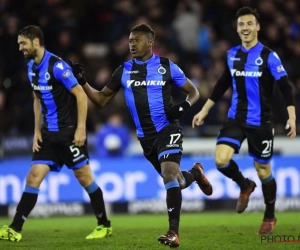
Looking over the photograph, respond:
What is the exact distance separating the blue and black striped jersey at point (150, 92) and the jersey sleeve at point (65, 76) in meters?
0.72

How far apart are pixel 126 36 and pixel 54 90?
728 centimetres

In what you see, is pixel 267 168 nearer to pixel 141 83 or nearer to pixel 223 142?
pixel 223 142

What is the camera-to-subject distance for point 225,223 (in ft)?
35.8

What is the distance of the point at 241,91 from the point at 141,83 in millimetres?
1390

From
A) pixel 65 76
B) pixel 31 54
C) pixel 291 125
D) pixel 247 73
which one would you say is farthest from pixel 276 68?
pixel 31 54

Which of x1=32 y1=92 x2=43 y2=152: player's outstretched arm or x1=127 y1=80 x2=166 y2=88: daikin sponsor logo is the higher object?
x1=127 y1=80 x2=166 y2=88: daikin sponsor logo

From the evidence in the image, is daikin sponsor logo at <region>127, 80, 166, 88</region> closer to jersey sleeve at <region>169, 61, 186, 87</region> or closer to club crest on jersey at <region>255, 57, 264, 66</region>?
jersey sleeve at <region>169, 61, 186, 87</region>

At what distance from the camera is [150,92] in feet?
27.4

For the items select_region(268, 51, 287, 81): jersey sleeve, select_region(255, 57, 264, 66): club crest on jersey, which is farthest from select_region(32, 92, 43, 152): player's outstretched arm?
select_region(268, 51, 287, 81): jersey sleeve

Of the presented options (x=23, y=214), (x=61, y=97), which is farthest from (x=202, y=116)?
(x=23, y=214)

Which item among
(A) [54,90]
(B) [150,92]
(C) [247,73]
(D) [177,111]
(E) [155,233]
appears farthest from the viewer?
(E) [155,233]

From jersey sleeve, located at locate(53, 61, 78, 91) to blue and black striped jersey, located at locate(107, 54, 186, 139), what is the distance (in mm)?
716

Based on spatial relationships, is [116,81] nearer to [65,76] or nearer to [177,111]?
[65,76]

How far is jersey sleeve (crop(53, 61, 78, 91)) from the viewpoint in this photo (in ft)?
29.1
